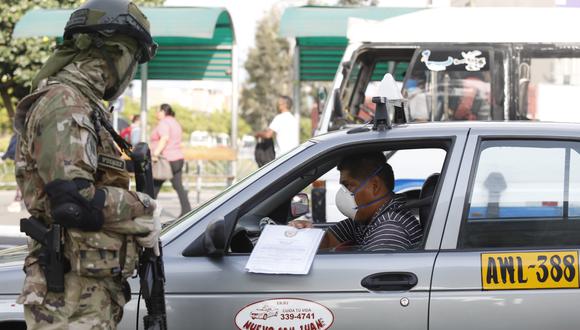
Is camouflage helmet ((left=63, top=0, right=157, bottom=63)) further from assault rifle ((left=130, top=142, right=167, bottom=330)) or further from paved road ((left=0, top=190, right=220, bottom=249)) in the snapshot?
paved road ((left=0, top=190, right=220, bottom=249))

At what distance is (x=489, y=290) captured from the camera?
3674 mm

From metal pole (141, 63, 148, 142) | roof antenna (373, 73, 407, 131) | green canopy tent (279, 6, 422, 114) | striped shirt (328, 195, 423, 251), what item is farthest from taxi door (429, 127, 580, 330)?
metal pole (141, 63, 148, 142)

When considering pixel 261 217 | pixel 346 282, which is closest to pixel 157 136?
pixel 261 217

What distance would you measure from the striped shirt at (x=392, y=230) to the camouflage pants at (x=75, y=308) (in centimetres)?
123

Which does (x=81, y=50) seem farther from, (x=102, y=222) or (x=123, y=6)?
(x=102, y=222)

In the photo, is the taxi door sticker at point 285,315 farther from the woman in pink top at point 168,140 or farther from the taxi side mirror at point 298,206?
the woman in pink top at point 168,140

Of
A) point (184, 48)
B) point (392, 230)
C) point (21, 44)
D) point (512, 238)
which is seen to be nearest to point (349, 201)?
point (392, 230)

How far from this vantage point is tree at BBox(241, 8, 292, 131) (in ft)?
216

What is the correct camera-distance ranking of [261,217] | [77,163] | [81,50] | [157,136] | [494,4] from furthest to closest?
[494,4] → [157,136] → [261,217] → [81,50] → [77,163]

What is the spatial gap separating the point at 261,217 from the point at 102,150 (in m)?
1.56

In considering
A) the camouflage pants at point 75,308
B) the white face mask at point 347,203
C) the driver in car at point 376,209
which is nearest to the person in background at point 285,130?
the white face mask at point 347,203

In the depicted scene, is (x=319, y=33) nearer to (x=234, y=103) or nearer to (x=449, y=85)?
(x=234, y=103)

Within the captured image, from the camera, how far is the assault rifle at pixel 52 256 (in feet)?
10.6

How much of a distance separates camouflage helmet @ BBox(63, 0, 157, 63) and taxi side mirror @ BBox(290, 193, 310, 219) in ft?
6.07
